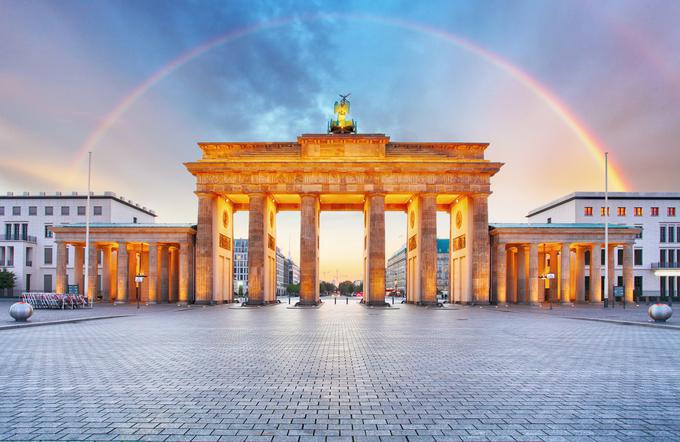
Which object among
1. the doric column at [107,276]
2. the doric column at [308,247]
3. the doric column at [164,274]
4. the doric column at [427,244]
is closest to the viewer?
the doric column at [427,244]

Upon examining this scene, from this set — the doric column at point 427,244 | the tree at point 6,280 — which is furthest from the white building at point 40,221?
the doric column at point 427,244

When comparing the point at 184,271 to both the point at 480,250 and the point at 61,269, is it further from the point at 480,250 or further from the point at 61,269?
the point at 480,250

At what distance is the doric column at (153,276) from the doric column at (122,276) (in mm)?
2924

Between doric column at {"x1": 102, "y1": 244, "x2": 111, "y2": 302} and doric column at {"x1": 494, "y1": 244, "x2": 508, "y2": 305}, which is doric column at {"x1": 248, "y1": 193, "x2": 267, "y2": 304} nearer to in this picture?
doric column at {"x1": 102, "y1": 244, "x2": 111, "y2": 302}

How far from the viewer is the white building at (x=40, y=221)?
78.5 m

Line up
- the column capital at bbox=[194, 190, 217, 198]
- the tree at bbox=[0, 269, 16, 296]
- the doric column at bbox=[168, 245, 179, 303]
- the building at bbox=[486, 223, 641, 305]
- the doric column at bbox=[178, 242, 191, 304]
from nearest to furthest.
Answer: the column capital at bbox=[194, 190, 217, 198]
the doric column at bbox=[178, 242, 191, 304]
the building at bbox=[486, 223, 641, 305]
the doric column at bbox=[168, 245, 179, 303]
the tree at bbox=[0, 269, 16, 296]

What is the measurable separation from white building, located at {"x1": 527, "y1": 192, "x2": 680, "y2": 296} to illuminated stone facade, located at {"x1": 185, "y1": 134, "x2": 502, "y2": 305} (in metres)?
32.4

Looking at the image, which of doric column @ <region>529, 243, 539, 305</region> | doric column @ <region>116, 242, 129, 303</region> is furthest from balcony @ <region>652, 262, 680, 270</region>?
doric column @ <region>116, 242, 129, 303</region>

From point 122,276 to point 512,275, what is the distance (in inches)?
1902

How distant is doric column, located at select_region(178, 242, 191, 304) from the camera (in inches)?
2080

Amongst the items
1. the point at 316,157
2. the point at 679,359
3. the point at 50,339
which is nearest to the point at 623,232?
the point at 316,157

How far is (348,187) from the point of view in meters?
50.9

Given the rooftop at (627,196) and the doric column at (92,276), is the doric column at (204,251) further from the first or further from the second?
the rooftop at (627,196)

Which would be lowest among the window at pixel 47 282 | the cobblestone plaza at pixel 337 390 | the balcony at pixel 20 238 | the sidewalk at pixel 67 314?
the window at pixel 47 282
